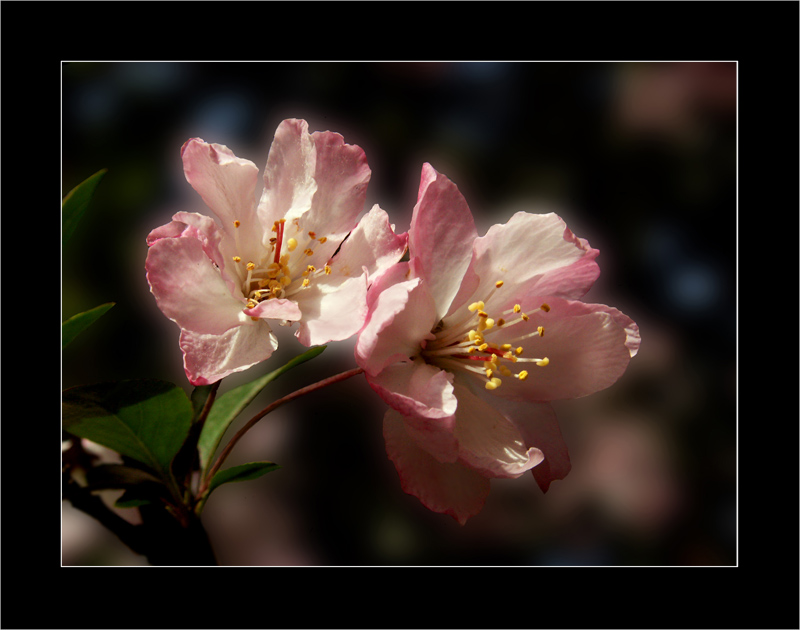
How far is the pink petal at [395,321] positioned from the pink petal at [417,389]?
0.04 feet

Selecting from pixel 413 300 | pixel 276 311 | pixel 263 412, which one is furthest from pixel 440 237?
pixel 263 412

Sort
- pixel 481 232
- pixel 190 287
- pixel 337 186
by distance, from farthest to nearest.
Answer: pixel 481 232 < pixel 337 186 < pixel 190 287

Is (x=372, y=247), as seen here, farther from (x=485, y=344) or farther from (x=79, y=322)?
(x=79, y=322)

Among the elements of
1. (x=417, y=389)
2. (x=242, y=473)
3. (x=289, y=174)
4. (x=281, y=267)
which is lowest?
(x=242, y=473)

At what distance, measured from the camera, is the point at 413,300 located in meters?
0.64

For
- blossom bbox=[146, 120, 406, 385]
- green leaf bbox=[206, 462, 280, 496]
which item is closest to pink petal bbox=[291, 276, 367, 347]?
blossom bbox=[146, 120, 406, 385]

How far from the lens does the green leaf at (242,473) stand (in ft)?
2.44

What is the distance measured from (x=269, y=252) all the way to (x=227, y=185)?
9 cm

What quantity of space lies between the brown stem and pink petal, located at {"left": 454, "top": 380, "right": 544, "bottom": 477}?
5.3 inches

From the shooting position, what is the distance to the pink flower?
0.64 m

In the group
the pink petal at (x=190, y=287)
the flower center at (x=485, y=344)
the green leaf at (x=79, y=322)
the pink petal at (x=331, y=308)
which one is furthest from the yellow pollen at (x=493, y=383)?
the green leaf at (x=79, y=322)

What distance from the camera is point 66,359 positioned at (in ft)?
2.53

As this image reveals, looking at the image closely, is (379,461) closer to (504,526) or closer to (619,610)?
(504,526)
